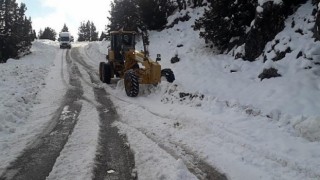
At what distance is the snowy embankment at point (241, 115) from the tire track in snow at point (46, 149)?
1480 mm

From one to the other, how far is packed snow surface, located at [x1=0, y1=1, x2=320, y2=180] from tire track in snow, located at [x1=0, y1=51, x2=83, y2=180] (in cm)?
19

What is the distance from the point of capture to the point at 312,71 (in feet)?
38.5

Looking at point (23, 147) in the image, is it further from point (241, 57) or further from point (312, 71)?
point (241, 57)

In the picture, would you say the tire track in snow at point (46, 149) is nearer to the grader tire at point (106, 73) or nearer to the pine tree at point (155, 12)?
the grader tire at point (106, 73)

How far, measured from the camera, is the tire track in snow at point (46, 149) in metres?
6.42

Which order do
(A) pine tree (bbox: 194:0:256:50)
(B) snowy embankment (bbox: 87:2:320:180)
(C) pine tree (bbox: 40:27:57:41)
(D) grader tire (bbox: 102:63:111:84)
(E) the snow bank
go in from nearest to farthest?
(B) snowy embankment (bbox: 87:2:320:180)
(E) the snow bank
(A) pine tree (bbox: 194:0:256:50)
(D) grader tire (bbox: 102:63:111:84)
(C) pine tree (bbox: 40:27:57:41)

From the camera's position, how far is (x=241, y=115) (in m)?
10.2

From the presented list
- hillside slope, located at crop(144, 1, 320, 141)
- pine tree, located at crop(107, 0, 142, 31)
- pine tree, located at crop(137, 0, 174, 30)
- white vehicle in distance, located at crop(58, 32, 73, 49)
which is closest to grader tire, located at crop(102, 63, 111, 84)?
hillside slope, located at crop(144, 1, 320, 141)

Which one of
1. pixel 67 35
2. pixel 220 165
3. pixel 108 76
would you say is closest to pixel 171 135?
pixel 220 165

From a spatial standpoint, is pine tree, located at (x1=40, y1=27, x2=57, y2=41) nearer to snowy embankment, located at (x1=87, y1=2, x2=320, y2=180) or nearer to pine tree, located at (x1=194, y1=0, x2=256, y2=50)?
pine tree, located at (x1=194, y1=0, x2=256, y2=50)

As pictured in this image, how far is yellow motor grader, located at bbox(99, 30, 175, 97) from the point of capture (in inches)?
557

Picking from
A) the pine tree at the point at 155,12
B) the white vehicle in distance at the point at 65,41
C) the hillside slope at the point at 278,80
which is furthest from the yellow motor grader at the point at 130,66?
the white vehicle in distance at the point at 65,41

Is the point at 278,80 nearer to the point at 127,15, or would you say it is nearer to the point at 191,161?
the point at 191,161

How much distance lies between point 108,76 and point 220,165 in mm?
11657
